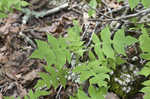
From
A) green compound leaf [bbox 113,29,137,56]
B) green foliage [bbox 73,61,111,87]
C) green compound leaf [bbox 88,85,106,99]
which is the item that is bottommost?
green compound leaf [bbox 88,85,106,99]

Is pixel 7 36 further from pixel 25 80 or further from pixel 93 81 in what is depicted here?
pixel 93 81

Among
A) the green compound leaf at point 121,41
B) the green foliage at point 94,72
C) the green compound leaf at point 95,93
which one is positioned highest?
the green compound leaf at point 121,41

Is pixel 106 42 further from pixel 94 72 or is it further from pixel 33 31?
pixel 33 31

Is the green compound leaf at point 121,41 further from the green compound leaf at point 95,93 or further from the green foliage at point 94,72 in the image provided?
the green compound leaf at point 95,93

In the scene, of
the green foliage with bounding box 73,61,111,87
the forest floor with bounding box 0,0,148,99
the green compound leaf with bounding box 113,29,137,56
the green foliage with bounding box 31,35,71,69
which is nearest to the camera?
the green foliage with bounding box 31,35,71,69

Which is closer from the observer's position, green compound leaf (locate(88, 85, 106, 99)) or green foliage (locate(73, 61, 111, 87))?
green foliage (locate(73, 61, 111, 87))

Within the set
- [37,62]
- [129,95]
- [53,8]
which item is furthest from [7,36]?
[129,95]

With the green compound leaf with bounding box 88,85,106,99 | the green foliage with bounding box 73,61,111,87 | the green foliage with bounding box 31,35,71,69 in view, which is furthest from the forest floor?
the green foliage with bounding box 31,35,71,69

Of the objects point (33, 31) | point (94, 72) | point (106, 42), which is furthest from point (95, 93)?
point (33, 31)

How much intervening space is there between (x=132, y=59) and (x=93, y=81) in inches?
36.1

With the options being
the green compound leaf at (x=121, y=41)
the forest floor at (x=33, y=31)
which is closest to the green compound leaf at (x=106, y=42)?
the green compound leaf at (x=121, y=41)

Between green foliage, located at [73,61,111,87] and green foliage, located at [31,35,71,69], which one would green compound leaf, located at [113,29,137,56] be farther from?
green foliage, located at [31,35,71,69]

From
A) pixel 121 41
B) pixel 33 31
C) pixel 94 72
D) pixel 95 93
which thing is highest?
pixel 33 31

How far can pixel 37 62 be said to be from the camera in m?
2.94
